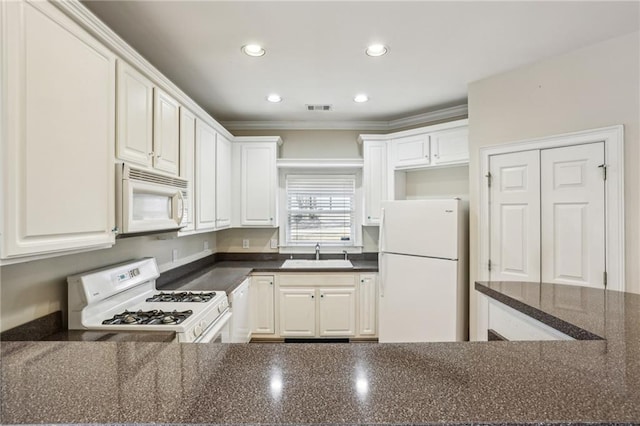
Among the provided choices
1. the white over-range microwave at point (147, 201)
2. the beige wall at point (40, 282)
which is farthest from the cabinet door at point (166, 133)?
the beige wall at point (40, 282)

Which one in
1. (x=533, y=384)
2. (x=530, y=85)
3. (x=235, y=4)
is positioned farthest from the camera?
(x=530, y=85)

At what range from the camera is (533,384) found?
2.41ft

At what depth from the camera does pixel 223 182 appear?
3246mm

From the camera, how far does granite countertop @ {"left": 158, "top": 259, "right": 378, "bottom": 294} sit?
8.40 feet

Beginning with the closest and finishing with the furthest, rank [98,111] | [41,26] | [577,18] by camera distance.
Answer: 1. [41,26]
2. [98,111]
3. [577,18]

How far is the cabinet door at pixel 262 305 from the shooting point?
10.7 feet

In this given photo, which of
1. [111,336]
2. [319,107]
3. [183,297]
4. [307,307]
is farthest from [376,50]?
[307,307]

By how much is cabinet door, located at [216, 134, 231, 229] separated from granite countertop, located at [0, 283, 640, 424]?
215 cm

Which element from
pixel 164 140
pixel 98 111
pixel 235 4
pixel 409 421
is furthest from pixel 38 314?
pixel 235 4

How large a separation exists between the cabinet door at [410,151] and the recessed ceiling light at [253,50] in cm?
186

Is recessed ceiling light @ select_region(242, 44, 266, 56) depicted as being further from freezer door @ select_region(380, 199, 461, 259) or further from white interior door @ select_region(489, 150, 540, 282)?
white interior door @ select_region(489, 150, 540, 282)

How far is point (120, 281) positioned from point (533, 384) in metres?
2.10

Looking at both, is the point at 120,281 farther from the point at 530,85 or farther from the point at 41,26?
the point at 530,85

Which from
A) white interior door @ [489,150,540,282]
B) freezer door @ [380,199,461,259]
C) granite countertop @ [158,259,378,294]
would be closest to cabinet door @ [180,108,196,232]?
granite countertop @ [158,259,378,294]
